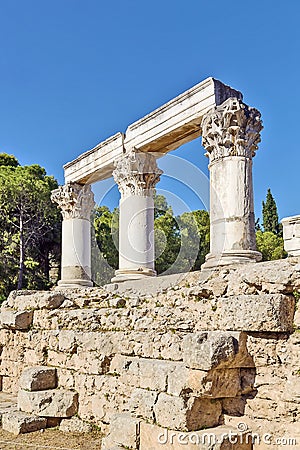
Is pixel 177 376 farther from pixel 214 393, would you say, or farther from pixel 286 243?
pixel 286 243

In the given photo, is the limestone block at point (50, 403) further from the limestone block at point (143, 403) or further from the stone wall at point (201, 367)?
the limestone block at point (143, 403)

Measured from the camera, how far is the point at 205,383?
5.50 meters

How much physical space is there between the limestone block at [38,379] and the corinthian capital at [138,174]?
6.91m

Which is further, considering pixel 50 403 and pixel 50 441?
pixel 50 403

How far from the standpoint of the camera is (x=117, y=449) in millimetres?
5945

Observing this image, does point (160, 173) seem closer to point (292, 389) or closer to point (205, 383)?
point (205, 383)

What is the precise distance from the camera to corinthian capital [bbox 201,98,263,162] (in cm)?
1095

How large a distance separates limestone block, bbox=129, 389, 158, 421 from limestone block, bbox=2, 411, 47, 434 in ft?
7.17

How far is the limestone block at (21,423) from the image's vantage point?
7.57 meters

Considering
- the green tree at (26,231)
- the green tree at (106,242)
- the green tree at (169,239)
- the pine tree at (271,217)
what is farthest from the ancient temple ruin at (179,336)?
the pine tree at (271,217)

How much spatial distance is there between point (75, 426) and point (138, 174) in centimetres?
809

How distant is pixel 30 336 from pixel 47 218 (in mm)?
20110

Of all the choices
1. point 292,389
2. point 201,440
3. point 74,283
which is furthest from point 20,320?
point 74,283

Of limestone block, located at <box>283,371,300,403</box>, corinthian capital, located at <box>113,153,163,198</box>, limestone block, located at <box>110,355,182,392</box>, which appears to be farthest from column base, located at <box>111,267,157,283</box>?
limestone block, located at <box>283,371,300,403</box>
